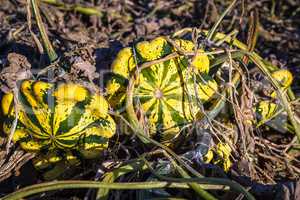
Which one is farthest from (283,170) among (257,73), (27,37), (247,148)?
(27,37)

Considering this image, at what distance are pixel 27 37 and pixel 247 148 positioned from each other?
127cm

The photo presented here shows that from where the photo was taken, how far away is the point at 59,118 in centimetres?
206

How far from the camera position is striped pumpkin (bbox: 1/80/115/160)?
207cm

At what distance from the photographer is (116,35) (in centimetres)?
307

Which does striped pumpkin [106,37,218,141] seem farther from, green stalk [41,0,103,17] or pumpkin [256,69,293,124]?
green stalk [41,0,103,17]

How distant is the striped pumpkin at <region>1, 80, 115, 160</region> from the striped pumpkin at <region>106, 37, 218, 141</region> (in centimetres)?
13

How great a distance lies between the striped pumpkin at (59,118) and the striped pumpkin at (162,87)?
129 mm

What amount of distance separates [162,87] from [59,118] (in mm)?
449

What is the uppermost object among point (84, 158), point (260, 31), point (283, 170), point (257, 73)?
point (260, 31)

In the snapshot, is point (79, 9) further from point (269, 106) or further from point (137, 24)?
point (269, 106)

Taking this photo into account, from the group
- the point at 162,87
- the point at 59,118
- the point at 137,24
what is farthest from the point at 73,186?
the point at 137,24

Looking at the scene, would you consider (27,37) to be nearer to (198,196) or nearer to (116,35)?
(116,35)

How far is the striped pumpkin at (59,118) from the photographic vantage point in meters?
2.07

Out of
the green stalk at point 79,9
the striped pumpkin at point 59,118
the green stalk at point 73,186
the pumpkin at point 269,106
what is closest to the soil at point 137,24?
the green stalk at point 79,9
